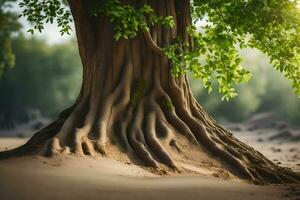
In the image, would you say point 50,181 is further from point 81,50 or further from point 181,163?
point 81,50

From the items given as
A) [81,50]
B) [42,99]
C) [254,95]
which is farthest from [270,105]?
[81,50]

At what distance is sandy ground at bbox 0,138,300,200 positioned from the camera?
628 centimetres

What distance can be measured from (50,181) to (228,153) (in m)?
4.72

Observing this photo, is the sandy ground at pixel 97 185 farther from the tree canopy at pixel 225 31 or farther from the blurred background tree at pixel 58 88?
the blurred background tree at pixel 58 88

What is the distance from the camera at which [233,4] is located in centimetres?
1104

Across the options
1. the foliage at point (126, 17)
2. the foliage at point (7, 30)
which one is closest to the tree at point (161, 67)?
the foliage at point (126, 17)

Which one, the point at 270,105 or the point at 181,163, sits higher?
the point at 270,105

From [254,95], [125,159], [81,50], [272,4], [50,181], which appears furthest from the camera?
[254,95]

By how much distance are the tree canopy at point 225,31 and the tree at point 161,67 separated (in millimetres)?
23

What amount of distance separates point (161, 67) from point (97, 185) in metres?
5.27

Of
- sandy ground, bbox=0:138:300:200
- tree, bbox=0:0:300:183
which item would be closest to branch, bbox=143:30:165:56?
tree, bbox=0:0:300:183

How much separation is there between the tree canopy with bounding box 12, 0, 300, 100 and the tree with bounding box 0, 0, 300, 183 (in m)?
0.02

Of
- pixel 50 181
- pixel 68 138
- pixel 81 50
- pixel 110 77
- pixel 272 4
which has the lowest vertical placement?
pixel 50 181

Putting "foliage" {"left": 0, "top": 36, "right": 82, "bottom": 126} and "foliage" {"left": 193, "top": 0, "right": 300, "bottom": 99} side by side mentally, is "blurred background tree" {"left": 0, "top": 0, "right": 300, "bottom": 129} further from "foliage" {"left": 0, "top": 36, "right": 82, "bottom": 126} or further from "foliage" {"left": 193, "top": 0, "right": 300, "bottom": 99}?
"foliage" {"left": 193, "top": 0, "right": 300, "bottom": 99}
